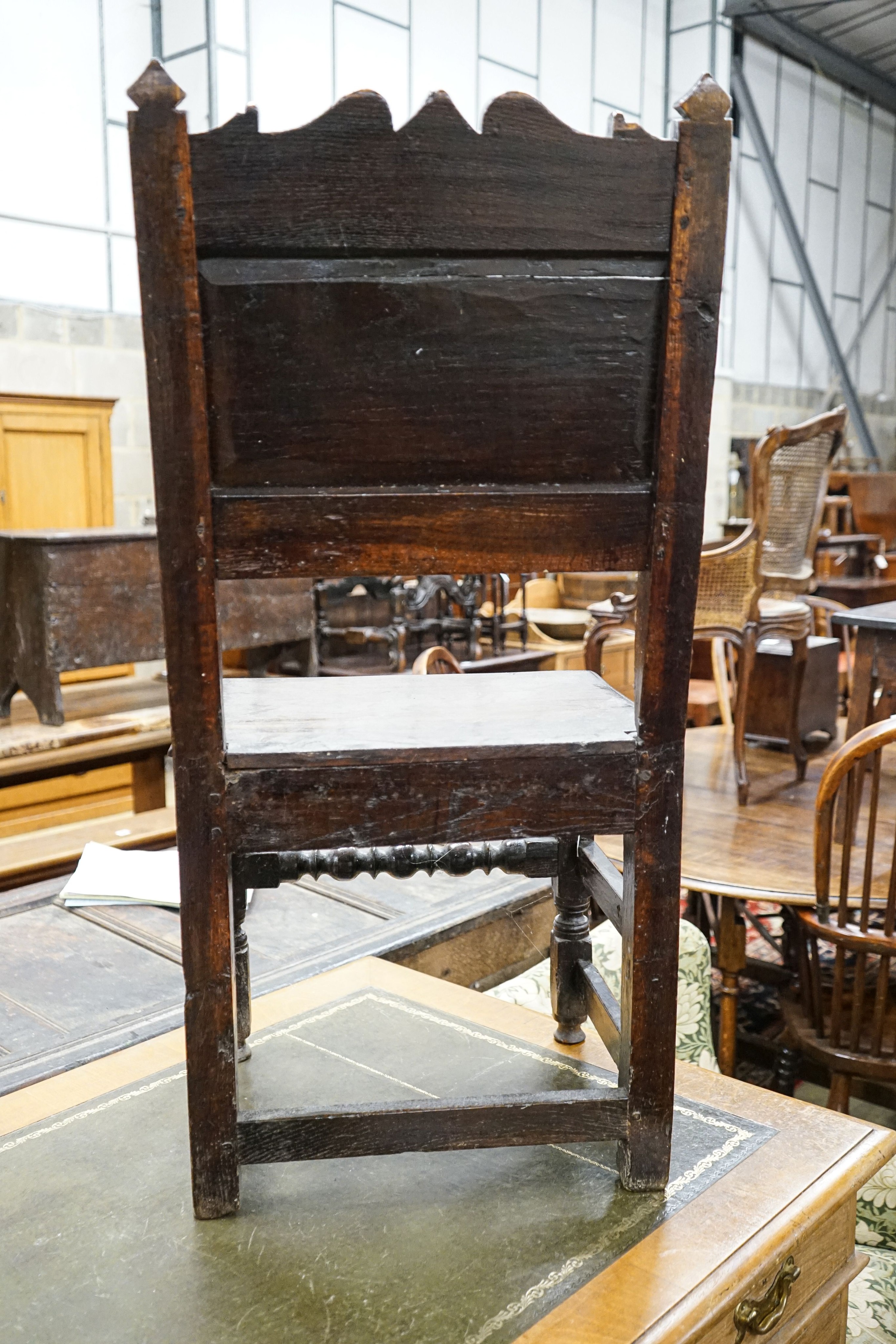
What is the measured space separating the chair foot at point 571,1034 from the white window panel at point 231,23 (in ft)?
19.2

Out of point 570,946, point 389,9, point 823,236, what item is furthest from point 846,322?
point 570,946

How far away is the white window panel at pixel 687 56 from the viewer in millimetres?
8477

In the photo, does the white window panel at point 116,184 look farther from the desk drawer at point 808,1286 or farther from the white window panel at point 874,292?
the white window panel at point 874,292

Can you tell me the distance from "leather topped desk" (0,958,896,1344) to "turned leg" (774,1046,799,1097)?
1289 mm

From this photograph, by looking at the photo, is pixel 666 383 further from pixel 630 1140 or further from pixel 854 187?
pixel 854 187

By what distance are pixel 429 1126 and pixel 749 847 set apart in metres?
2.11

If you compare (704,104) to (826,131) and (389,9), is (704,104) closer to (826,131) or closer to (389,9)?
(389,9)

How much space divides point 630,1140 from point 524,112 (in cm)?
86

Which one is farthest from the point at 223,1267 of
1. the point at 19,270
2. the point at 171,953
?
the point at 19,270

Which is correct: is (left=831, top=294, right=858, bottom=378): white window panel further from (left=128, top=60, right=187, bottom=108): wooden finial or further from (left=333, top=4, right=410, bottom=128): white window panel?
(left=128, top=60, right=187, bottom=108): wooden finial

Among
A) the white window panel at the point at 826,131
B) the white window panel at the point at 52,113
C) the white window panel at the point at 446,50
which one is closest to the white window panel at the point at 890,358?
the white window panel at the point at 826,131

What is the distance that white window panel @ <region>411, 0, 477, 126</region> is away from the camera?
22.4 feet

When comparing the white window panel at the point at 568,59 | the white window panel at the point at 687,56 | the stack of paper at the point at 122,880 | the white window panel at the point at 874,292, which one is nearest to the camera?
the stack of paper at the point at 122,880

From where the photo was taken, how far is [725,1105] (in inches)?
48.8
